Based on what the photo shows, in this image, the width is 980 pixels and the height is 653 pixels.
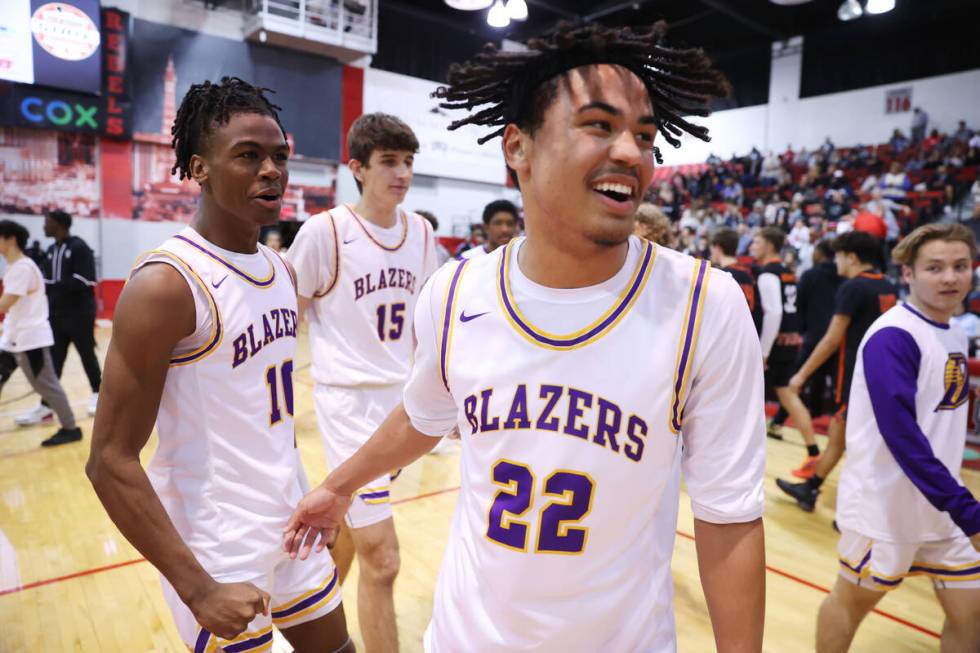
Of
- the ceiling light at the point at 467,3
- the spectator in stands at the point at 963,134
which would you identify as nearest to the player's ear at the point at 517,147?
the ceiling light at the point at 467,3

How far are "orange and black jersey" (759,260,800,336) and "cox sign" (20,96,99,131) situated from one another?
13023mm

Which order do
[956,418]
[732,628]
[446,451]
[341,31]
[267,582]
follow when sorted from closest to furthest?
[732,628], [267,582], [956,418], [446,451], [341,31]

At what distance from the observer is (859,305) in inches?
181

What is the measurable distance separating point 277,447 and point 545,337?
973 millimetres

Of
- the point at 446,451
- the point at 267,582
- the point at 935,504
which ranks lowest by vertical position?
the point at 446,451

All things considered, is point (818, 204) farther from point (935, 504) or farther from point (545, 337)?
point (545, 337)

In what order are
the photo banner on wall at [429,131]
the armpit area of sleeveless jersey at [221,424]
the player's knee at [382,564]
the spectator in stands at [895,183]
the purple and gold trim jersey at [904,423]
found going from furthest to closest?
1. the photo banner on wall at [429,131]
2. the spectator in stands at [895,183]
3. the player's knee at [382,564]
4. the purple and gold trim jersey at [904,423]
5. the armpit area of sleeveless jersey at [221,424]

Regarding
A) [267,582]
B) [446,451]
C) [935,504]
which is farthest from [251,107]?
[446,451]

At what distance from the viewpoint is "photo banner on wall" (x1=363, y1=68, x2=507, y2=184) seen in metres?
17.5

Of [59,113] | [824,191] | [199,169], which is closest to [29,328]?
[199,169]

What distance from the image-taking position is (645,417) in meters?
1.22

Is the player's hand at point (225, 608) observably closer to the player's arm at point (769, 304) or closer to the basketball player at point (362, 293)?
the basketball player at point (362, 293)

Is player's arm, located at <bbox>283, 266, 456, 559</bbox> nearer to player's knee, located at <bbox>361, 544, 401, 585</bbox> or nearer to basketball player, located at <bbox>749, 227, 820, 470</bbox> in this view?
player's knee, located at <bbox>361, 544, 401, 585</bbox>

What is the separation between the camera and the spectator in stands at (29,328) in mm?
5613
